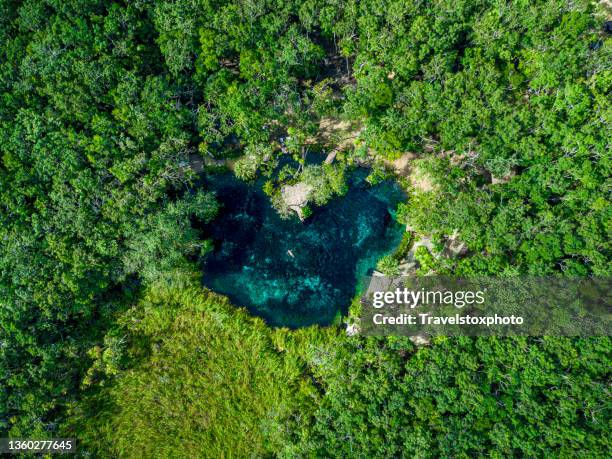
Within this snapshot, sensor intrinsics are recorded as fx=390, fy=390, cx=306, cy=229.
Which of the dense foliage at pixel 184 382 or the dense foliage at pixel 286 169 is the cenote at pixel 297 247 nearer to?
the dense foliage at pixel 286 169

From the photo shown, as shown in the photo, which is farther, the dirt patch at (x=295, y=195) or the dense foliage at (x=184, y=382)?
the dirt patch at (x=295, y=195)

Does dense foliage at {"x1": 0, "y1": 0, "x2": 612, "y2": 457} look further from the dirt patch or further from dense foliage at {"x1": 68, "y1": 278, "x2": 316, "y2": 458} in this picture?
the dirt patch

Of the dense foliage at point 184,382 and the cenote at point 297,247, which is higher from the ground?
the cenote at point 297,247

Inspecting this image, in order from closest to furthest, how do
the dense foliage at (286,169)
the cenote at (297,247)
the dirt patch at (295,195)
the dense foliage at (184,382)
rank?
the dense foliage at (286,169)
the dense foliage at (184,382)
the cenote at (297,247)
the dirt patch at (295,195)

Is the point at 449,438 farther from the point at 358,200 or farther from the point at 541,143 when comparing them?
the point at 541,143

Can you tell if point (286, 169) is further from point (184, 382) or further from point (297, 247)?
point (184, 382)

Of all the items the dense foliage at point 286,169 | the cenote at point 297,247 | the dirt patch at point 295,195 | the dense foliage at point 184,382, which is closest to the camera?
the dense foliage at point 286,169

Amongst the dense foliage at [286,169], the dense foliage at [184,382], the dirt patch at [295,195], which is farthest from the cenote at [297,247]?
the dense foliage at [184,382]

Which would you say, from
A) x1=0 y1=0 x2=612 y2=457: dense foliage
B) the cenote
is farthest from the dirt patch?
x1=0 y1=0 x2=612 y2=457: dense foliage

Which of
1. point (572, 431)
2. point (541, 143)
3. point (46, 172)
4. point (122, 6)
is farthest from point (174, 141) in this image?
point (572, 431)
